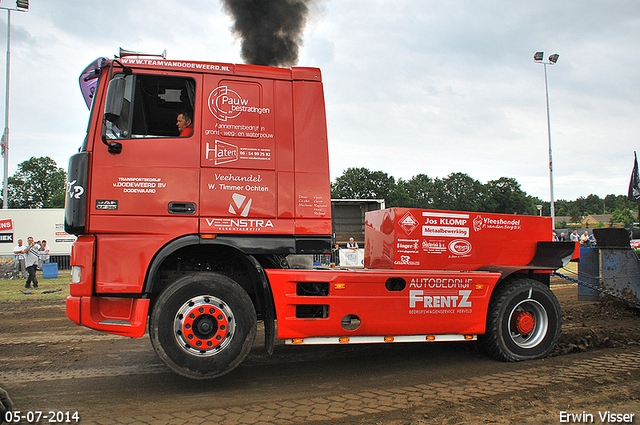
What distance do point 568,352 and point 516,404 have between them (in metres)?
2.30

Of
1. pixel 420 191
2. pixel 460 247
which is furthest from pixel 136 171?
pixel 420 191

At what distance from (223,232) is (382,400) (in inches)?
88.4

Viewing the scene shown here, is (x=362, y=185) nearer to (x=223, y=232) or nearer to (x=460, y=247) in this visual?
(x=460, y=247)

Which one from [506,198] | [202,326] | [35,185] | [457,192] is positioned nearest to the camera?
[202,326]

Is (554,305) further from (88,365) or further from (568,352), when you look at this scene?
(88,365)

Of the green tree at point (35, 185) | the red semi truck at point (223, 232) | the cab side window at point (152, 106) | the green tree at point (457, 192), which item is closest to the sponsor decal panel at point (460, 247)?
the red semi truck at point (223, 232)

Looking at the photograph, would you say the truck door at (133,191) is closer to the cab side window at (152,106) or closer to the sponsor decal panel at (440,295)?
the cab side window at (152,106)

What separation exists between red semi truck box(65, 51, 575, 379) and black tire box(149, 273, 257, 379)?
1cm

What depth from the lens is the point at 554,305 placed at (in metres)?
5.35

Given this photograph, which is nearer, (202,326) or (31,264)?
(202,326)

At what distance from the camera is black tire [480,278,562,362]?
5.10m

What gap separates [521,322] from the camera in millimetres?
5227

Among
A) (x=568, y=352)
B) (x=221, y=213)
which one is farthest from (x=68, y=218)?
(x=568, y=352)

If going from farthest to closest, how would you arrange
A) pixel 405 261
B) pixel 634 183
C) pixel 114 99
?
1. pixel 634 183
2. pixel 405 261
3. pixel 114 99
